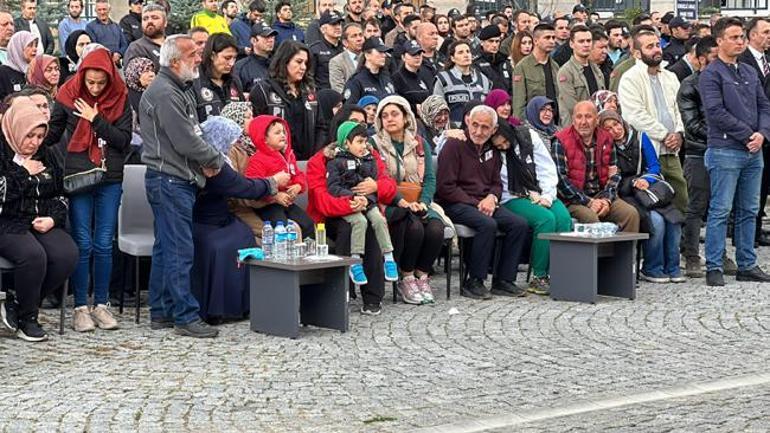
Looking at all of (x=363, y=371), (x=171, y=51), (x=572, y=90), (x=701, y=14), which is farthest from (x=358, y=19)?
(x=701, y=14)

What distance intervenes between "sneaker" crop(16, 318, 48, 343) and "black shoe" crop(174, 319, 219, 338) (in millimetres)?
955

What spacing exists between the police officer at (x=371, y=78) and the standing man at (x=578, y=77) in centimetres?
195

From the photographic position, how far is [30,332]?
10.1 metres

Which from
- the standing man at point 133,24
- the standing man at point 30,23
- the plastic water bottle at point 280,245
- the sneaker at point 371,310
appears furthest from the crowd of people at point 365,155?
the standing man at point 133,24

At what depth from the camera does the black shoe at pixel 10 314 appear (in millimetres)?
10164

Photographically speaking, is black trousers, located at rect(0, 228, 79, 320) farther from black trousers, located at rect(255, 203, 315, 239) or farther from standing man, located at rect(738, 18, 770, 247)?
standing man, located at rect(738, 18, 770, 247)

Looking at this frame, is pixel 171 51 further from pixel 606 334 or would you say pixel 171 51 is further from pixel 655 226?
pixel 655 226

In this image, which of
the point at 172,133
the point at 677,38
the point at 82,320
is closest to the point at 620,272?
the point at 172,133

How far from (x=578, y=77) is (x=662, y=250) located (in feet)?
8.77

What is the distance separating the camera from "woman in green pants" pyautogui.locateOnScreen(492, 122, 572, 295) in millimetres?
12648

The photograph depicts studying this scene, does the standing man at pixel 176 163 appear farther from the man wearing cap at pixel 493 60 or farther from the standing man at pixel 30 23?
the standing man at pixel 30 23

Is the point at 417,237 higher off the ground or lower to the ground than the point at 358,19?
lower

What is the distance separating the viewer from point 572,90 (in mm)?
15281

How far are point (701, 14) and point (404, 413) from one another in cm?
2953
